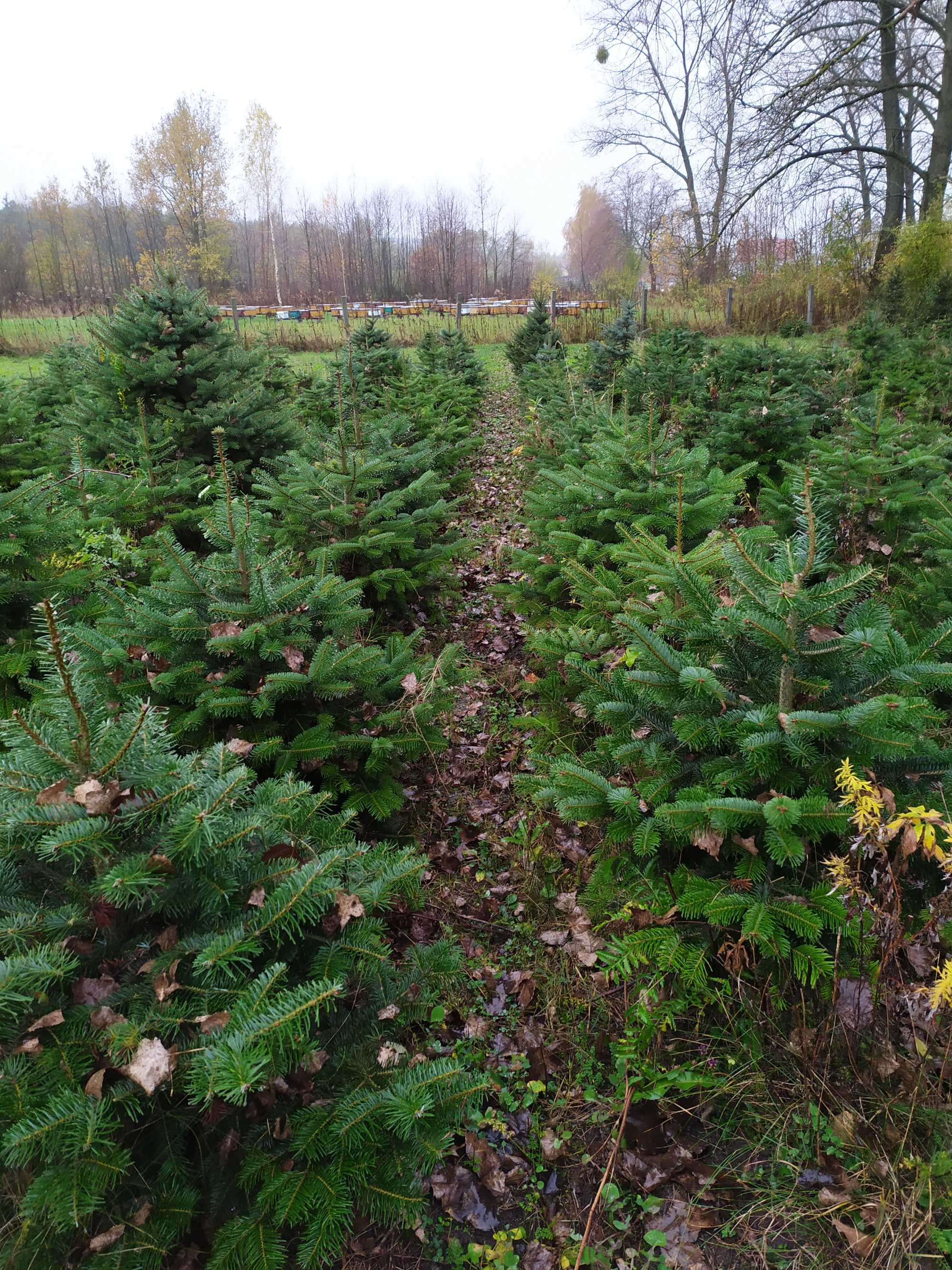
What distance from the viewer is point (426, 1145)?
65.9 inches

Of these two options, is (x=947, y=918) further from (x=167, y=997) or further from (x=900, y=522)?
(x=900, y=522)

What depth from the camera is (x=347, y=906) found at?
176cm

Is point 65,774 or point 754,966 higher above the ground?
point 65,774

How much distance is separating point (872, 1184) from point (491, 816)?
7.14 feet

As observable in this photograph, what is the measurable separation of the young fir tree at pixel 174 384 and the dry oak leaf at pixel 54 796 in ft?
15.6

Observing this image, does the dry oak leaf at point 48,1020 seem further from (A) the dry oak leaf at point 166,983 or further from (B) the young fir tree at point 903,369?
(B) the young fir tree at point 903,369

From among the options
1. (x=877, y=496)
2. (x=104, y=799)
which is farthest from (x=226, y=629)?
(x=877, y=496)

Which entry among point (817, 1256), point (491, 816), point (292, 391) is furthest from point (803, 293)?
point (817, 1256)

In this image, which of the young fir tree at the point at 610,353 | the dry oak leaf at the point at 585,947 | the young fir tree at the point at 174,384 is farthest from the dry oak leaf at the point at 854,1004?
the young fir tree at the point at 610,353

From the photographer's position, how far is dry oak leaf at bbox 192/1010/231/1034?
143cm

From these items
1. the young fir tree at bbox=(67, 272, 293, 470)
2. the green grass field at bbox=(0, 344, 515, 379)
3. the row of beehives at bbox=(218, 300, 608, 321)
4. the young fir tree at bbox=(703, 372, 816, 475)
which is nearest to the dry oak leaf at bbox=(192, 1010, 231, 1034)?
the young fir tree at bbox=(67, 272, 293, 470)

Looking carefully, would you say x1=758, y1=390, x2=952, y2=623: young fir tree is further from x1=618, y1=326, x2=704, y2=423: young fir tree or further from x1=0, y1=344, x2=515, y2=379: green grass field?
x1=0, y1=344, x2=515, y2=379: green grass field

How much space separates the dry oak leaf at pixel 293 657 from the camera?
2.82m

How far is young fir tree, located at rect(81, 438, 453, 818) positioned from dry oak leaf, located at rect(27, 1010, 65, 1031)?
1.34 m
